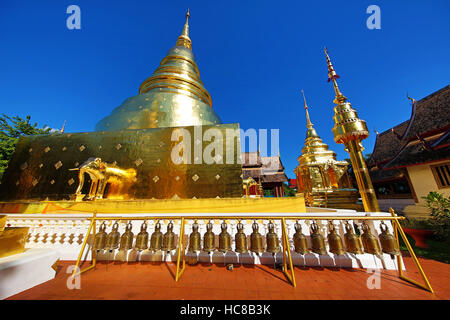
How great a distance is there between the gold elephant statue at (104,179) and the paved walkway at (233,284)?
299cm

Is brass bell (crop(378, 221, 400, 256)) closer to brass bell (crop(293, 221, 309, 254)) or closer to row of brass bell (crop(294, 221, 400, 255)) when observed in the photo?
row of brass bell (crop(294, 221, 400, 255))

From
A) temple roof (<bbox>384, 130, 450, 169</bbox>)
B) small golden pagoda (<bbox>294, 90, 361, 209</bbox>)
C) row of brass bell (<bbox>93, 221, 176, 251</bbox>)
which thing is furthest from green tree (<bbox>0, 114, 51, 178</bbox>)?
temple roof (<bbox>384, 130, 450, 169</bbox>)

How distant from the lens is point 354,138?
407 centimetres

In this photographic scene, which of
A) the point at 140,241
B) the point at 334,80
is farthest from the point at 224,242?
the point at 334,80

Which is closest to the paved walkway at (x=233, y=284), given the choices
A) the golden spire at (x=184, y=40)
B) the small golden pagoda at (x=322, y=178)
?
the small golden pagoda at (x=322, y=178)

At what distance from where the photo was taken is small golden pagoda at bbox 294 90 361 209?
8.89 metres

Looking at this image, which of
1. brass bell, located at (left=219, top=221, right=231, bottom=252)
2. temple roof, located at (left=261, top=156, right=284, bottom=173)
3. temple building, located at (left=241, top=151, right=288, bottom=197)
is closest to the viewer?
brass bell, located at (left=219, top=221, right=231, bottom=252)

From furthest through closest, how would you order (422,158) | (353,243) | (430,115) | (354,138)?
(430,115) < (422,158) < (354,138) < (353,243)

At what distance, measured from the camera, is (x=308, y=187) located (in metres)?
10.3

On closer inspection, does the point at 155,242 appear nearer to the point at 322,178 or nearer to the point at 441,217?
the point at 441,217

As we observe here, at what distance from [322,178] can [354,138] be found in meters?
6.67

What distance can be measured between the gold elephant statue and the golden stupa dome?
119 inches

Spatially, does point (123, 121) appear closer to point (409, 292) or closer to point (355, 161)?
point (355, 161)

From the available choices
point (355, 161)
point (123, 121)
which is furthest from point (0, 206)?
point (355, 161)
